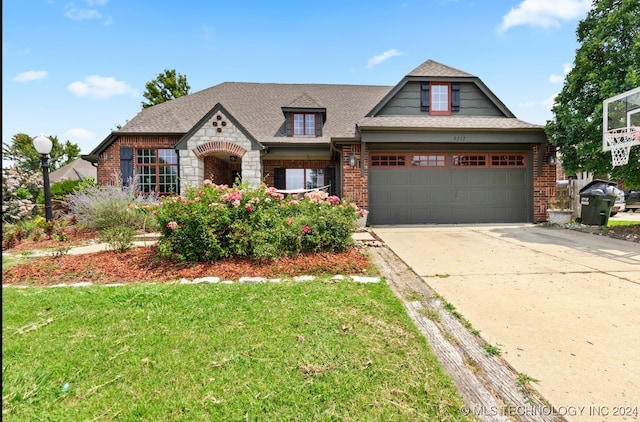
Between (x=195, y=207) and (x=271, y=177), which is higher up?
(x=271, y=177)

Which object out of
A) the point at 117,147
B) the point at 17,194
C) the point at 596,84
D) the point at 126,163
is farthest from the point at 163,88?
the point at 596,84

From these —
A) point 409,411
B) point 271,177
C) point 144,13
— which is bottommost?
point 409,411

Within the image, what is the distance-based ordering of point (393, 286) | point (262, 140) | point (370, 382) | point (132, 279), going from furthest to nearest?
1. point (262, 140)
2. point (132, 279)
3. point (393, 286)
4. point (370, 382)

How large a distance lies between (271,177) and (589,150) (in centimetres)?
1056

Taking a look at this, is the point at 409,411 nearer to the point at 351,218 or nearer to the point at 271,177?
the point at 351,218

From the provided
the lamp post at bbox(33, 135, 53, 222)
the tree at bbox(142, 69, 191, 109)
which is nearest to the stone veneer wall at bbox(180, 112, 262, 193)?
the lamp post at bbox(33, 135, 53, 222)

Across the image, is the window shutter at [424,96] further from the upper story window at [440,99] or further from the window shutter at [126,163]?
the window shutter at [126,163]

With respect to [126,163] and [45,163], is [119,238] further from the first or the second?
[126,163]

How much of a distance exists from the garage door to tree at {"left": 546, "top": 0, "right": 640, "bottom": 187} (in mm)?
1588

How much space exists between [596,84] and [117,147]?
1559cm

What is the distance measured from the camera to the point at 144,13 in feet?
19.6

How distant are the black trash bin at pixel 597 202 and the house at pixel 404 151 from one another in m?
0.95

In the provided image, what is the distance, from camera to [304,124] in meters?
12.6

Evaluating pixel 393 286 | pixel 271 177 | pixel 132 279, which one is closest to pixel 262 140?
pixel 271 177
